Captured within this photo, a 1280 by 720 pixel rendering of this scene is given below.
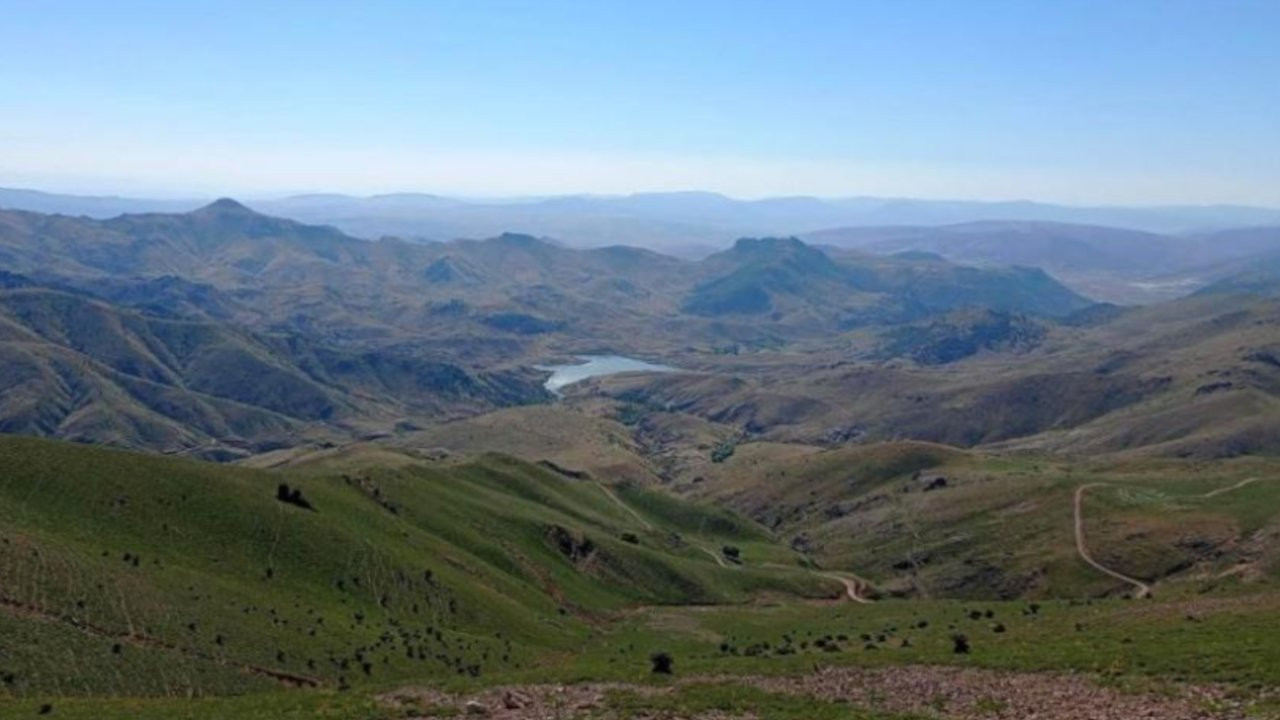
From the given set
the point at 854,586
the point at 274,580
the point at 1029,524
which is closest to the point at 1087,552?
the point at 1029,524

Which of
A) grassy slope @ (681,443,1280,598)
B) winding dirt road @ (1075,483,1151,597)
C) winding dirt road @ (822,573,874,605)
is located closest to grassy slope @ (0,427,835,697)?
winding dirt road @ (822,573,874,605)

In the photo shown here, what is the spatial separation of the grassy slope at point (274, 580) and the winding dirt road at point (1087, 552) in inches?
1106

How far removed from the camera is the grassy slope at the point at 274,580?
53594 millimetres

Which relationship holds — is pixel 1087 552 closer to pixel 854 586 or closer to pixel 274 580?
pixel 854 586

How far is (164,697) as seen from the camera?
1938 inches

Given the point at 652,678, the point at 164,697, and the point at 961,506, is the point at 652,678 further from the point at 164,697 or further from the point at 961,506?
the point at 961,506

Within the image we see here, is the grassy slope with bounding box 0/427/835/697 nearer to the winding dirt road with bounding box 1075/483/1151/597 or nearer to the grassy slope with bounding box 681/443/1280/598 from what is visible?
the grassy slope with bounding box 681/443/1280/598

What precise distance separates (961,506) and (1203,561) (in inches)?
1551

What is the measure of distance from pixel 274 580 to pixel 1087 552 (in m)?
84.1

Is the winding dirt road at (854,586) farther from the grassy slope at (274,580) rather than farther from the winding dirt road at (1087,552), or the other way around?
the winding dirt road at (1087,552)

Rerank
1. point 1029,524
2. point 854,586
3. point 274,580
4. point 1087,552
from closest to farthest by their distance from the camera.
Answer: point 274,580 < point 1087,552 < point 854,586 < point 1029,524

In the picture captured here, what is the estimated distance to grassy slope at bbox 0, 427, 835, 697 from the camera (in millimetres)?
53594

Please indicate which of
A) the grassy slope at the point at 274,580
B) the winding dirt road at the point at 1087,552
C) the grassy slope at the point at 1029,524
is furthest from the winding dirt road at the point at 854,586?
the winding dirt road at the point at 1087,552

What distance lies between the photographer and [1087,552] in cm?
11225
